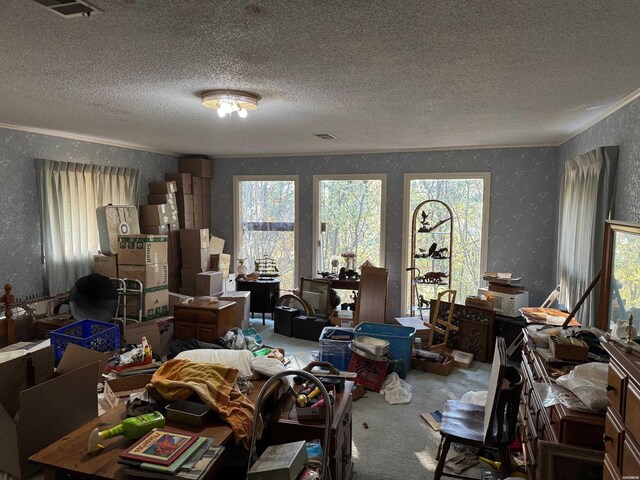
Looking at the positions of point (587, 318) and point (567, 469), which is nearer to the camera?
point (567, 469)

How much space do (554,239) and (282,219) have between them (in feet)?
11.8

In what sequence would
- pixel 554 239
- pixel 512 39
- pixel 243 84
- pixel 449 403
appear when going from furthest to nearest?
pixel 554 239, pixel 449 403, pixel 243 84, pixel 512 39

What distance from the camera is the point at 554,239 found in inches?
201

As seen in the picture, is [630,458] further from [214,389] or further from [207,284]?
[207,284]

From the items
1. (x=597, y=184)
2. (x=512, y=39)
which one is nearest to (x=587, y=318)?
(x=597, y=184)

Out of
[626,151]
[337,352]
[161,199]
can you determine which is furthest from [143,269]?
[626,151]

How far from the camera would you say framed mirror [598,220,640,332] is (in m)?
2.32

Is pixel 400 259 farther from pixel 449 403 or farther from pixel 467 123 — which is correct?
pixel 449 403

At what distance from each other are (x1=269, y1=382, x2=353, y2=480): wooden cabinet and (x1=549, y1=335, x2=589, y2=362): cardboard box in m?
1.18

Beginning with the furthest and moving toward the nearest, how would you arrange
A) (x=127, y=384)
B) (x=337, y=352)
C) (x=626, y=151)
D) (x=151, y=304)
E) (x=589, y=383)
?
(x=151, y=304), (x=337, y=352), (x=626, y=151), (x=127, y=384), (x=589, y=383)

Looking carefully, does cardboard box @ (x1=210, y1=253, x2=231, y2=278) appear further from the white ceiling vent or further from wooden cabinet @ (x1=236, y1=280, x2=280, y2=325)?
the white ceiling vent

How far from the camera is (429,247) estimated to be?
558 centimetres

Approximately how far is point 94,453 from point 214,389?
1.57ft

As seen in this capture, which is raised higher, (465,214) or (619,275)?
(465,214)
